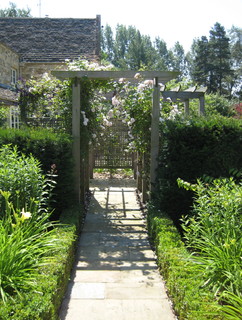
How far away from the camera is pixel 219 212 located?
11.1 ft

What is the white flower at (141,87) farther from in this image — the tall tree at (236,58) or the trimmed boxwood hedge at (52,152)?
the tall tree at (236,58)

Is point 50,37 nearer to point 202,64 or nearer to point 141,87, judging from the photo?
point 141,87

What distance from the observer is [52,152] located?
5.66 metres

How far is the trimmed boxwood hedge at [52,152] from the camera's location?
562 centimetres

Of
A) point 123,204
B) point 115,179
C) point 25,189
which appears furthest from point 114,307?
point 115,179

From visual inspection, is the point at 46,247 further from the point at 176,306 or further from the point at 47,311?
the point at 176,306

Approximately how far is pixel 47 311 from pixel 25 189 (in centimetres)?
188

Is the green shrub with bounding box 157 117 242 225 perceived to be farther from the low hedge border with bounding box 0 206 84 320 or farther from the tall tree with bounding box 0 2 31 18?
the tall tree with bounding box 0 2 31 18

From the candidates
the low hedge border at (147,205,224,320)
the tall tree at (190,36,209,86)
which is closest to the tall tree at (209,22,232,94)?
the tall tree at (190,36,209,86)

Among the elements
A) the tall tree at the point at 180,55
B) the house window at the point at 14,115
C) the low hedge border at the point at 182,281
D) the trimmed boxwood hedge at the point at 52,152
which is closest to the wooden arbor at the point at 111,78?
Result: the trimmed boxwood hedge at the point at 52,152

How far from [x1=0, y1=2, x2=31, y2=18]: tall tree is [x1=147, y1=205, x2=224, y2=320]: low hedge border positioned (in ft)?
155

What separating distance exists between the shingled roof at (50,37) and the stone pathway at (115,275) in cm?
1220

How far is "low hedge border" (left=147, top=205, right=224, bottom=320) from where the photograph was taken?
2.53 m

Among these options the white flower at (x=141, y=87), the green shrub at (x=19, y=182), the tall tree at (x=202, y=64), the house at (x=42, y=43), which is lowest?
the green shrub at (x=19, y=182)
